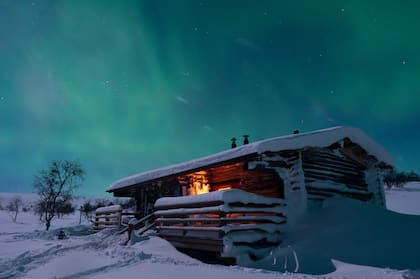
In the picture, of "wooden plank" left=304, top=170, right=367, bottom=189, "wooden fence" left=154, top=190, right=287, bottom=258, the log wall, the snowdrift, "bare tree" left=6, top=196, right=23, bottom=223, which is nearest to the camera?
the snowdrift

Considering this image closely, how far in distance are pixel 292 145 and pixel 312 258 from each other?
3549mm

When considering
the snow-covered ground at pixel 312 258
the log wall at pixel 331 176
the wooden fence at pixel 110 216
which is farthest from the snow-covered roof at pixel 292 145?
the wooden fence at pixel 110 216

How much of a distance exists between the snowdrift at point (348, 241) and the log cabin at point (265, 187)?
67 cm

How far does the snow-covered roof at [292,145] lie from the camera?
28.0 feet

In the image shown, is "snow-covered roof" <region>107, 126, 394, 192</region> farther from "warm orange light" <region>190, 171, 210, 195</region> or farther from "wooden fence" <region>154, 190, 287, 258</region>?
"warm orange light" <region>190, 171, 210, 195</region>

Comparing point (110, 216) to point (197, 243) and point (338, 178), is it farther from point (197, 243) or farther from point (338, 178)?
point (338, 178)

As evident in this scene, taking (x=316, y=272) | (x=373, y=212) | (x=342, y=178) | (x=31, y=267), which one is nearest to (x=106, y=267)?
(x=31, y=267)


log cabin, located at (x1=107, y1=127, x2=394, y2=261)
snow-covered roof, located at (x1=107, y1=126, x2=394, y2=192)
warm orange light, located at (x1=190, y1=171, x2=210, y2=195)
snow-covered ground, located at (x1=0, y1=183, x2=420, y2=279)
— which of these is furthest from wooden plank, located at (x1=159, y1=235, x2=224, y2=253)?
warm orange light, located at (x1=190, y1=171, x2=210, y2=195)

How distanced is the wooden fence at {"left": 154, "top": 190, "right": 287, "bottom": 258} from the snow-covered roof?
5.00ft

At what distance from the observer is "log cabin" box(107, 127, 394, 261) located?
7.65 meters

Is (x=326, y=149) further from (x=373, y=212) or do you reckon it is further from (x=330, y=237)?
(x=330, y=237)

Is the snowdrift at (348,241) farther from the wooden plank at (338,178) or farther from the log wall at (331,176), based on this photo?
the wooden plank at (338,178)

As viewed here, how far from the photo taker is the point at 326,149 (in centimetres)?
1091

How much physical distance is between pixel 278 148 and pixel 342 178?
4.55 metres
